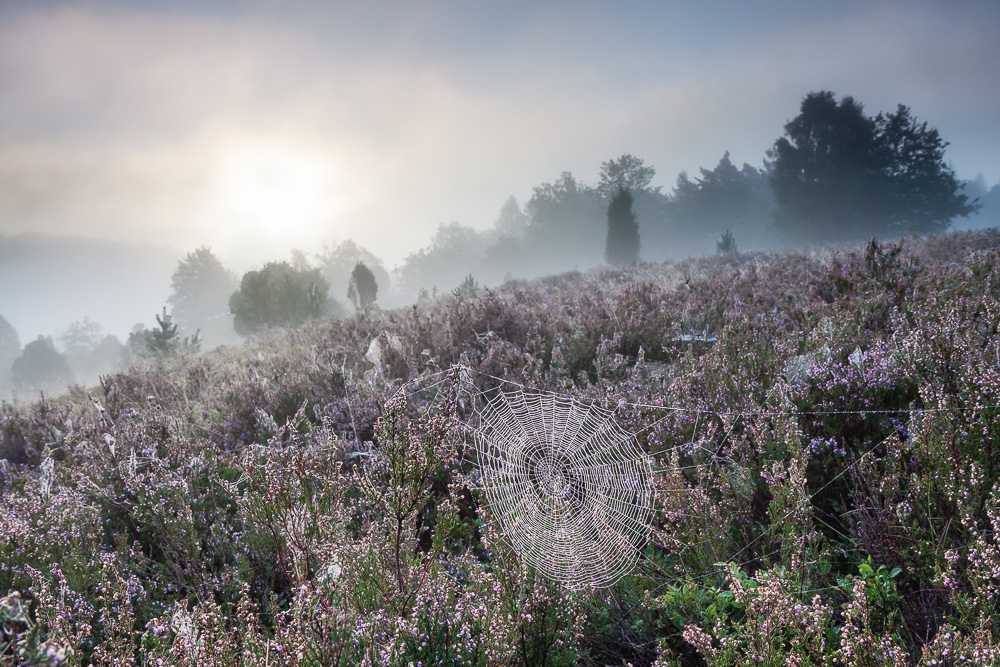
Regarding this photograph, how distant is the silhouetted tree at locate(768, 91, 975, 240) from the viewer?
35.5 m

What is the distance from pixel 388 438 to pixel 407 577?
72cm

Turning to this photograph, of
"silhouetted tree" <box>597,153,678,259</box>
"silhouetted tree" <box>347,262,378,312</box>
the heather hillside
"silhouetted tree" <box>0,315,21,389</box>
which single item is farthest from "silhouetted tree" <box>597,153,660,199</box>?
"silhouetted tree" <box>0,315,21,389</box>

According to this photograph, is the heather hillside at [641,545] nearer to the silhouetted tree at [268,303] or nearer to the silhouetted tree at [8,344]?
the silhouetted tree at [268,303]

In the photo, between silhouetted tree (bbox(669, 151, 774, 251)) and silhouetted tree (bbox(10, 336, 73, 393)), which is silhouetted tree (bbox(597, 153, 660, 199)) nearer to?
silhouetted tree (bbox(669, 151, 774, 251))

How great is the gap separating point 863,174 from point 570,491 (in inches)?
1784

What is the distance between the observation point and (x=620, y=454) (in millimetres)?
2801

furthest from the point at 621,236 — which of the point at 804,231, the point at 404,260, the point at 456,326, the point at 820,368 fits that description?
the point at 404,260

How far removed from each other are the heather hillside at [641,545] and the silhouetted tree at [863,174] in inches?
1596

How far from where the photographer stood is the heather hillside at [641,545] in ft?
4.99

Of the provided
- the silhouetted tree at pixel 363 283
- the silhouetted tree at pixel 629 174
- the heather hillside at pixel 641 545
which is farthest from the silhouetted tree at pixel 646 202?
the heather hillside at pixel 641 545

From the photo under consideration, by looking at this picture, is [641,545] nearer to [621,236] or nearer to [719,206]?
[621,236]

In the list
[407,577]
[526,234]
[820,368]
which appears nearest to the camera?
[407,577]

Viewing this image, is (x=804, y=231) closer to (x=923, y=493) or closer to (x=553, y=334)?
(x=553, y=334)

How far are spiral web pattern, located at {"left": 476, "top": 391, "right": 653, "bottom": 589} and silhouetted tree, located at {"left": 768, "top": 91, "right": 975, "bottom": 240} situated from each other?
136 feet
